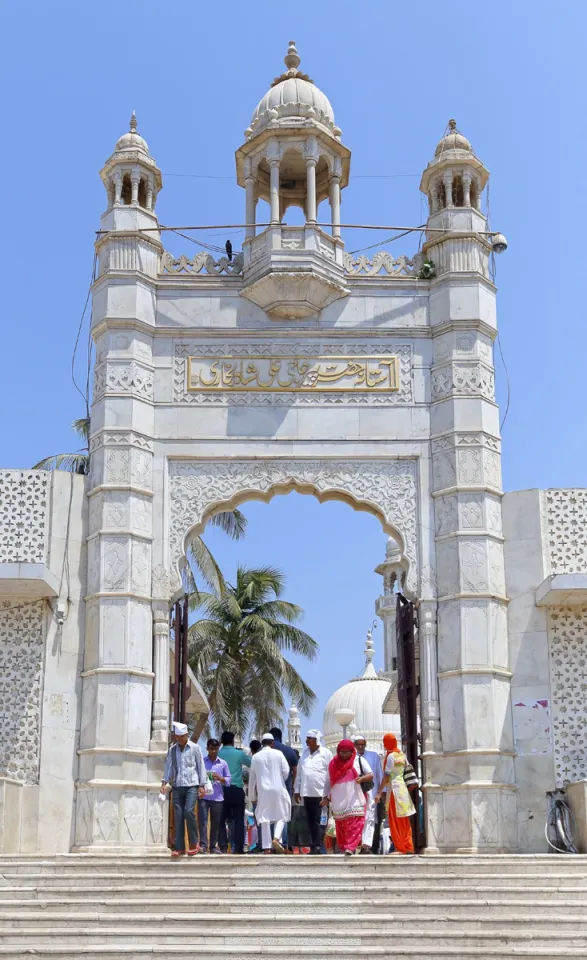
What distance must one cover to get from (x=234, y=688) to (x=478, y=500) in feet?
40.3

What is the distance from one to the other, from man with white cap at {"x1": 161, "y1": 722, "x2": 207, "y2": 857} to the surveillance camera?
6862mm

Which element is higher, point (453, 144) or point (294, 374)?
point (453, 144)

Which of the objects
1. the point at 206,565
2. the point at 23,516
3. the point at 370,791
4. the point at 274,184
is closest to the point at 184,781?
the point at 370,791

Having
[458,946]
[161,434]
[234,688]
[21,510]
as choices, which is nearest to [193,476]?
[161,434]

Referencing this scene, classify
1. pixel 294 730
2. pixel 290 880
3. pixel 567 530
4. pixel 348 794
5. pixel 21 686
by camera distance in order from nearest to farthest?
pixel 290 880 < pixel 348 794 < pixel 21 686 < pixel 567 530 < pixel 294 730

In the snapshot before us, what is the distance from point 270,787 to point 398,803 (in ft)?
3.95

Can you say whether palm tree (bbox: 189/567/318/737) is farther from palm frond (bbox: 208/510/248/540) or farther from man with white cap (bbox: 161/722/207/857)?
man with white cap (bbox: 161/722/207/857)

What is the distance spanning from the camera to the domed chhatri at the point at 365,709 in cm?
3334

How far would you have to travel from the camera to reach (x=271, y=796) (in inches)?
449

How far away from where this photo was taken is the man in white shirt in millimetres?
11867

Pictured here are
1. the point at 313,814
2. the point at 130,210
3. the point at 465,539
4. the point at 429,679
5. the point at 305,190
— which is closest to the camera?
the point at 313,814

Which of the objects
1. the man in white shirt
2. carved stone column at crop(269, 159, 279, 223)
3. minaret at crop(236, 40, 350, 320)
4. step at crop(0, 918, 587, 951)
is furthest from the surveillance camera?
step at crop(0, 918, 587, 951)

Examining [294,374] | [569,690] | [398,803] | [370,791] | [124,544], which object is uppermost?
[294,374]

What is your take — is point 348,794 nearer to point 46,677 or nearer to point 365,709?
point 46,677
